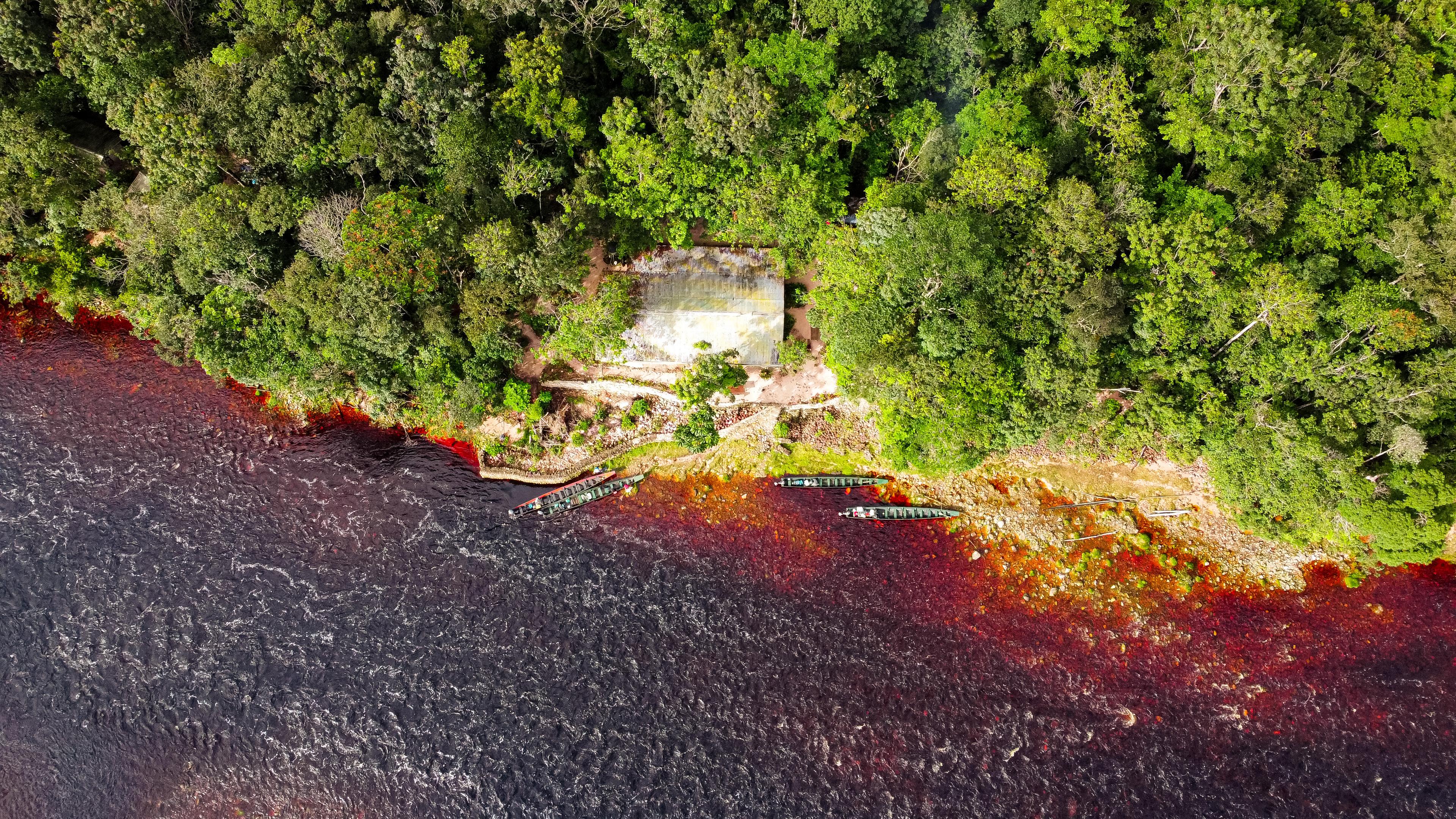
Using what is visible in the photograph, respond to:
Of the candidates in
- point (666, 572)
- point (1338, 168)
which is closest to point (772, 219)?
point (666, 572)

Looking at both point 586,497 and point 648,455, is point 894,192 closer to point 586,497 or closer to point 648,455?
point 648,455

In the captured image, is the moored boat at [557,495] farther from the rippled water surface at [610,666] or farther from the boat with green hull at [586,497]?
the rippled water surface at [610,666]

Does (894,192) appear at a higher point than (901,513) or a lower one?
higher

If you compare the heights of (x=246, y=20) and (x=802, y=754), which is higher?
(x=246, y=20)

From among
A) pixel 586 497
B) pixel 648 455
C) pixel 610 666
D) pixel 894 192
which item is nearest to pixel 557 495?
pixel 586 497

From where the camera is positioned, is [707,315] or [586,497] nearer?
[707,315]

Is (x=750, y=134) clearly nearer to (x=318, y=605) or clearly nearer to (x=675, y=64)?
(x=675, y=64)

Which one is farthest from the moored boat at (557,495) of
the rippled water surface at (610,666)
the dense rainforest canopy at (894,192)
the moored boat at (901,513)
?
the moored boat at (901,513)
